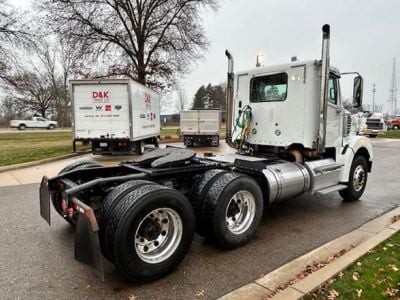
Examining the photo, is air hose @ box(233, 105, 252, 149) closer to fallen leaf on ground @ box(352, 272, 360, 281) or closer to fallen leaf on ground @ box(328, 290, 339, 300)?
fallen leaf on ground @ box(352, 272, 360, 281)

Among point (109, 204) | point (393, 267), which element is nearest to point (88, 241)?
point (109, 204)

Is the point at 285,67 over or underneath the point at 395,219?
over

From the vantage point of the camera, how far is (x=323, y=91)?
547 cm

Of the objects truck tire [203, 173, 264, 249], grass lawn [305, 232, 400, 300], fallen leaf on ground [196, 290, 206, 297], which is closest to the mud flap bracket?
fallen leaf on ground [196, 290, 206, 297]

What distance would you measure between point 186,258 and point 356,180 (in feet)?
14.2

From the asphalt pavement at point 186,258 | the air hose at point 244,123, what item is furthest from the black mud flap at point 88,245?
the air hose at point 244,123

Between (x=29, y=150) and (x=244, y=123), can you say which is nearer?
(x=244, y=123)

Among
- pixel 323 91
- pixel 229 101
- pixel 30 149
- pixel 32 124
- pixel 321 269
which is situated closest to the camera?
pixel 321 269

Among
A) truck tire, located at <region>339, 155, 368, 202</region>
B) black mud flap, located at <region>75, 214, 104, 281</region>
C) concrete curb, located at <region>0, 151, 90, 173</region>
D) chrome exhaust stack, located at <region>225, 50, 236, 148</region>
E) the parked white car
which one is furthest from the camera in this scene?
the parked white car

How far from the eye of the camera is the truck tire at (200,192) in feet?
13.2

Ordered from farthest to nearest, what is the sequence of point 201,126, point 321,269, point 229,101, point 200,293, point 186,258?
point 201,126 → point 229,101 → point 186,258 → point 321,269 → point 200,293

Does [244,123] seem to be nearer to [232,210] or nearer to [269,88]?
[269,88]

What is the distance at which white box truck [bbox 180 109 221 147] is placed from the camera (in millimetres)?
20219

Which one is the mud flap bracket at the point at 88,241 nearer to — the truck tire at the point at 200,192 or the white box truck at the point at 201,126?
the truck tire at the point at 200,192
